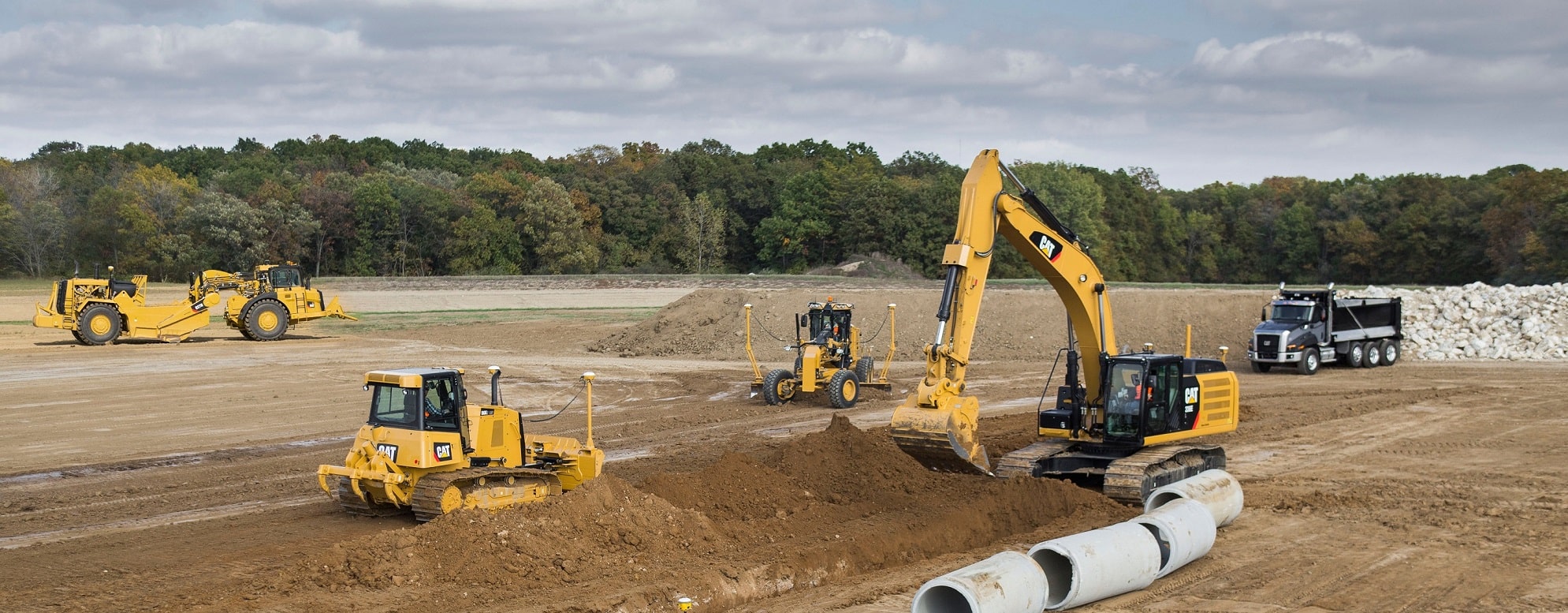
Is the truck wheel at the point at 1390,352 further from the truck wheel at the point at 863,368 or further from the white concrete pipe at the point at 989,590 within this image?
the white concrete pipe at the point at 989,590

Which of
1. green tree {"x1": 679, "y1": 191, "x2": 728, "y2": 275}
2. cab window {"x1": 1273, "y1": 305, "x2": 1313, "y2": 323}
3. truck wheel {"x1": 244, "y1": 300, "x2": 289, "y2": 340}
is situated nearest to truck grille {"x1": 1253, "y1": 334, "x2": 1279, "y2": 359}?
cab window {"x1": 1273, "y1": 305, "x2": 1313, "y2": 323}

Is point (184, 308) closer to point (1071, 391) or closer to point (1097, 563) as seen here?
point (1071, 391)

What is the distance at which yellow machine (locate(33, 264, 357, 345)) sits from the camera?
3322 centimetres

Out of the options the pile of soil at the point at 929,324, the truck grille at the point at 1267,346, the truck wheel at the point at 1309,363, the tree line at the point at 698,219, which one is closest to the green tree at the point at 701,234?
the tree line at the point at 698,219

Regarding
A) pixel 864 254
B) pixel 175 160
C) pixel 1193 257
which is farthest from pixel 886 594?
pixel 175 160

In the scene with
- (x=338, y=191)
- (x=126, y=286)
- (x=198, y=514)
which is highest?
(x=338, y=191)

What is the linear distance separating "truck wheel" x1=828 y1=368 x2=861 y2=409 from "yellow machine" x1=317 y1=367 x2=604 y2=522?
391 inches

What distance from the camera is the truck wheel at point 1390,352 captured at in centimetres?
3145

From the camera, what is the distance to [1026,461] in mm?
14922

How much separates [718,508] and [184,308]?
2713 centimetres

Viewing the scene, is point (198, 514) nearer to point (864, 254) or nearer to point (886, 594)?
point (886, 594)

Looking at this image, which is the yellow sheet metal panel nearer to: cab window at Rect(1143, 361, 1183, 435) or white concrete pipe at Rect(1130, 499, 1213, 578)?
white concrete pipe at Rect(1130, 499, 1213, 578)

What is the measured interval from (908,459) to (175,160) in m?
85.6

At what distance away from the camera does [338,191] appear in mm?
66750
